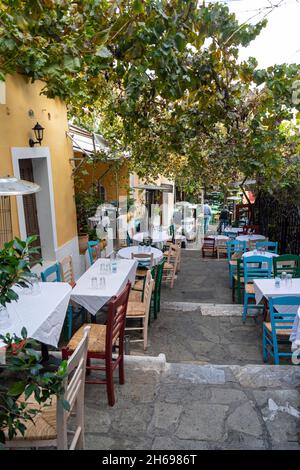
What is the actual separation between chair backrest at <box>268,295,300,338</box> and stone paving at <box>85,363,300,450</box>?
0.55 m

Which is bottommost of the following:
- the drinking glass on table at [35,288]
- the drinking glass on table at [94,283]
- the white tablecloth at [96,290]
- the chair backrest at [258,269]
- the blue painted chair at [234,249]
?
the blue painted chair at [234,249]

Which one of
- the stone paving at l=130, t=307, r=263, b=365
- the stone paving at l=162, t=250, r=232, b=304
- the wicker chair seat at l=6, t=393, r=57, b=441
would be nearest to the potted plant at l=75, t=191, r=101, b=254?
the stone paving at l=162, t=250, r=232, b=304

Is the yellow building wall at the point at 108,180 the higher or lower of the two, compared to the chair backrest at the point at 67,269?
higher

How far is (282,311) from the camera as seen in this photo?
183 inches

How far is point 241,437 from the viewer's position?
10.2ft

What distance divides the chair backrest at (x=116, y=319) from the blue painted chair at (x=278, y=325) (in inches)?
71.6

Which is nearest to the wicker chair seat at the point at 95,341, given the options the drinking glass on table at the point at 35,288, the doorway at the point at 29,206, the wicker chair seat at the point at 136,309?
the drinking glass on table at the point at 35,288

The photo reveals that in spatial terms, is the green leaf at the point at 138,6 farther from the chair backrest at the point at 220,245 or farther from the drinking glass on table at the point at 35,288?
the chair backrest at the point at 220,245

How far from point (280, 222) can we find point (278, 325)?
5765 mm

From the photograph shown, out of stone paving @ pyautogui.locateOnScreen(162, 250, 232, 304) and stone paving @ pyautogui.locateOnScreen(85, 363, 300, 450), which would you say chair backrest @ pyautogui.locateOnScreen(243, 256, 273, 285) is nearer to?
stone paving @ pyautogui.locateOnScreen(162, 250, 232, 304)

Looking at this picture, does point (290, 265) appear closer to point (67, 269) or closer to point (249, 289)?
point (249, 289)

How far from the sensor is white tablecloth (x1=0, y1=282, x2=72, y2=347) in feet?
11.7

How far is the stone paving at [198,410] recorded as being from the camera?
309 cm
